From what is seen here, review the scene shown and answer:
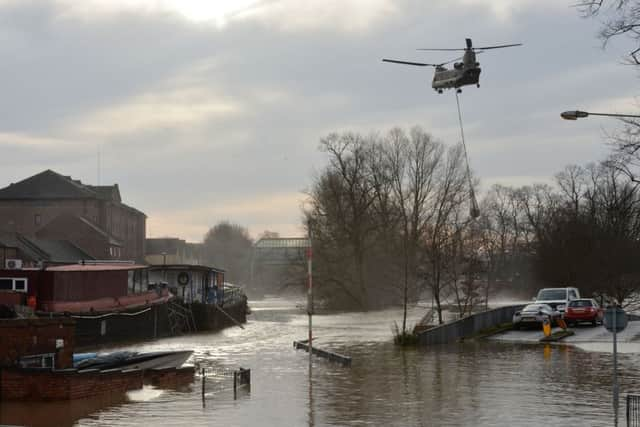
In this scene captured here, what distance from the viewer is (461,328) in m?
44.8

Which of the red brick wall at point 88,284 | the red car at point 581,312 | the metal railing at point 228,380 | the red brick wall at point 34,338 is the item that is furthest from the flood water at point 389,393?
the red car at point 581,312

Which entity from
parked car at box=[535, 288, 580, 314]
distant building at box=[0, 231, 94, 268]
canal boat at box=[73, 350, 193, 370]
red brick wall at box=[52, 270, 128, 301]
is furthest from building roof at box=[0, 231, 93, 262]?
canal boat at box=[73, 350, 193, 370]

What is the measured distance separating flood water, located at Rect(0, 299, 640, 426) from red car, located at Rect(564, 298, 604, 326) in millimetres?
9975

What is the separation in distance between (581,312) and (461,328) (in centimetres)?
943

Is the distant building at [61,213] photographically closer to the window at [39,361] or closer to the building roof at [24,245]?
the building roof at [24,245]

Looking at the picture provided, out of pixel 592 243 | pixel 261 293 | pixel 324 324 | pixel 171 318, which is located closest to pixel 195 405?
pixel 171 318

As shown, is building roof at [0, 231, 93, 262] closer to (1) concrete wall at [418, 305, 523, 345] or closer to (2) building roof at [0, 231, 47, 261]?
(2) building roof at [0, 231, 47, 261]

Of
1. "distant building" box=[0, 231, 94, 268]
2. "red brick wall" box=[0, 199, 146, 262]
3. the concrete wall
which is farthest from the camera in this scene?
"red brick wall" box=[0, 199, 146, 262]

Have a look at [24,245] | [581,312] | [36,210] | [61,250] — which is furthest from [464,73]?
[36,210]

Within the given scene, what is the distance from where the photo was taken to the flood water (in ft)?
68.6

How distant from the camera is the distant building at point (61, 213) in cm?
9781

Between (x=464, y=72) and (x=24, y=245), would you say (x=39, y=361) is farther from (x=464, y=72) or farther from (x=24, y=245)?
(x=24, y=245)

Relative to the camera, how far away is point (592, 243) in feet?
243

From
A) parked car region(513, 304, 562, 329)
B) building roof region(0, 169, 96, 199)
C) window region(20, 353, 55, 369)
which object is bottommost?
window region(20, 353, 55, 369)
